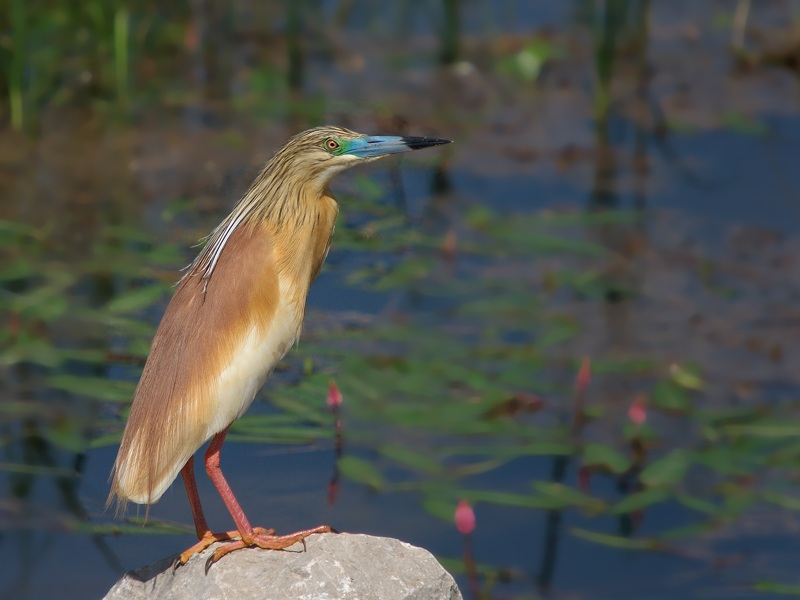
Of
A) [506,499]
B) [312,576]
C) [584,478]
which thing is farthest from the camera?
[584,478]

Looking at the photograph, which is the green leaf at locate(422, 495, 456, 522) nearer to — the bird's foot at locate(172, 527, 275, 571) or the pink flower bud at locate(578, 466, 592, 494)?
the pink flower bud at locate(578, 466, 592, 494)

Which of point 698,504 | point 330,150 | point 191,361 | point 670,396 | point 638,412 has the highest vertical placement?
point 330,150

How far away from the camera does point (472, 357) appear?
6.22 metres

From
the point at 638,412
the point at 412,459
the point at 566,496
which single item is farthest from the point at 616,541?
the point at 412,459

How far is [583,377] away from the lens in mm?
5664

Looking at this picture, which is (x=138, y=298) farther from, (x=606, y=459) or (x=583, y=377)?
(x=606, y=459)

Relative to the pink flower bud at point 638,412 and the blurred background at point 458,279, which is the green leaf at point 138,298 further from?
the pink flower bud at point 638,412

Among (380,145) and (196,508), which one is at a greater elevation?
(380,145)

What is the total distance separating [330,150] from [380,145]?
0.14m

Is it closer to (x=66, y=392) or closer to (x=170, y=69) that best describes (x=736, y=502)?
(x=66, y=392)

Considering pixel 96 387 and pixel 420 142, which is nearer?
pixel 420 142

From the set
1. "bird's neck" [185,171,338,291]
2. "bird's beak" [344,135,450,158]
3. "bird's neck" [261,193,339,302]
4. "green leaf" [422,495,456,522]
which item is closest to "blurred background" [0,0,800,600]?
"green leaf" [422,495,456,522]

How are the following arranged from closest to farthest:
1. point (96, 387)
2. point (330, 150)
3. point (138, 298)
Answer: point (330, 150) < point (96, 387) < point (138, 298)

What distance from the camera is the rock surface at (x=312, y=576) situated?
3703 millimetres
